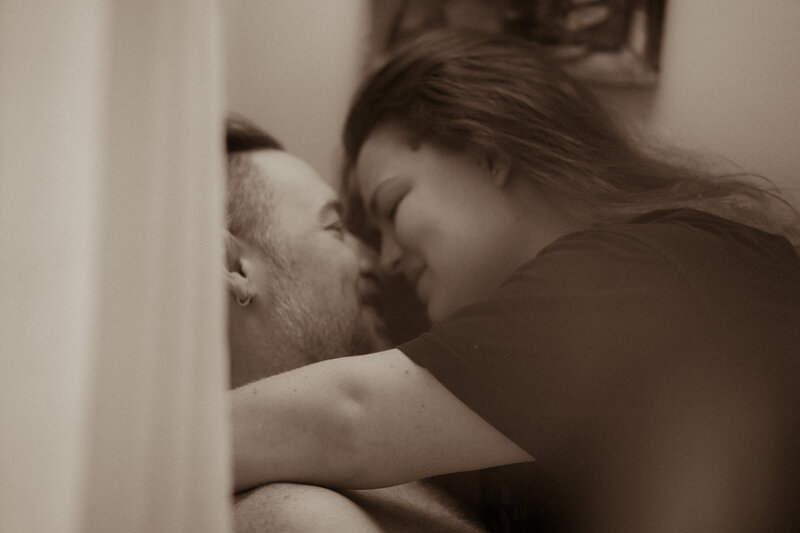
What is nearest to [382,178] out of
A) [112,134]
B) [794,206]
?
[112,134]

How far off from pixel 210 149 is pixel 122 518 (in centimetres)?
39

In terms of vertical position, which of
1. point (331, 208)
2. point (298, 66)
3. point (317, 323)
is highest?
point (298, 66)

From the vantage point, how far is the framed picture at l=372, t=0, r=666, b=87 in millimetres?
845

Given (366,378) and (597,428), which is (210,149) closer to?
(366,378)

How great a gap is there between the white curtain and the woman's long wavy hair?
7.2 inches

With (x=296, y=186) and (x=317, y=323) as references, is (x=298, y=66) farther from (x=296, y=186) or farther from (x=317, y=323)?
(x=317, y=323)

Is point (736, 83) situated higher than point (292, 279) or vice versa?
point (736, 83)

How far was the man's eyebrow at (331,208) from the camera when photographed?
86cm

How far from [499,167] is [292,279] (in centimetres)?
25

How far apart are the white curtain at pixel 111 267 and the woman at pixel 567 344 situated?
0.25 ft

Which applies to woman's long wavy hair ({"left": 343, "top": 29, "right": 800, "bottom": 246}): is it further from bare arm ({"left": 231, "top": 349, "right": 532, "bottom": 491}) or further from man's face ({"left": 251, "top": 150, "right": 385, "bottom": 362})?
bare arm ({"left": 231, "top": 349, "right": 532, "bottom": 491})

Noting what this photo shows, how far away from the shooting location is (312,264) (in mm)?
868

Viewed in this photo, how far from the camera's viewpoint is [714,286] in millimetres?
806

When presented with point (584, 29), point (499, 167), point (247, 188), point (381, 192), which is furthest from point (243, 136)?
point (584, 29)
